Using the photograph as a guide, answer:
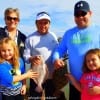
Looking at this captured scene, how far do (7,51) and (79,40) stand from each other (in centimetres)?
108

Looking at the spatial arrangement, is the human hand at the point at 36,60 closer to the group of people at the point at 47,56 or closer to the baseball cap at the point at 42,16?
the group of people at the point at 47,56

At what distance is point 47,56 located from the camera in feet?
20.4

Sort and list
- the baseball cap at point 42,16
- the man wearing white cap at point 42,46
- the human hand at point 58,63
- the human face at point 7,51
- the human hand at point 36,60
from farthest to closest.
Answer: the baseball cap at point 42,16
the man wearing white cap at point 42,46
the human hand at point 36,60
the human hand at point 58,63
the human face at point 7,51

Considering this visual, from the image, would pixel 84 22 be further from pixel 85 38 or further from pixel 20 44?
pixel 20 44

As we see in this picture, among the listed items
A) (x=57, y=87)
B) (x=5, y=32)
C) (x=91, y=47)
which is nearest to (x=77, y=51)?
(x=91, y=47)

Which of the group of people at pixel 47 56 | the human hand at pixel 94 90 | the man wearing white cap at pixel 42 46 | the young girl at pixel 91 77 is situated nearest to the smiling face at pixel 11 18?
the group of people at pixel 47 56

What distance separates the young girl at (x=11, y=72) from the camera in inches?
221

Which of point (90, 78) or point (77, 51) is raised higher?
point (77, 51)

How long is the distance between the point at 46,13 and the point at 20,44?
26.6 inches

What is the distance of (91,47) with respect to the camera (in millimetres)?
5730

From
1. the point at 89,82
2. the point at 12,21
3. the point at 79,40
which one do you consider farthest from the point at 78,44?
Answer: the point at 12,21

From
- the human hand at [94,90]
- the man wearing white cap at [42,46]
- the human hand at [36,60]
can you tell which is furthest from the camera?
the man wearing white cap at [42,46]

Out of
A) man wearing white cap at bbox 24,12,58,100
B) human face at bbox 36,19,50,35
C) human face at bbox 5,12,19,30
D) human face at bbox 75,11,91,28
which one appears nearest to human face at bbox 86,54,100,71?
human face at bbox 75,11,91,28

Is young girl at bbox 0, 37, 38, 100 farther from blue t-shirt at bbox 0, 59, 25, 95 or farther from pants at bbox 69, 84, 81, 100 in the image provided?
pants at bbox 69, 84, 81, 100
